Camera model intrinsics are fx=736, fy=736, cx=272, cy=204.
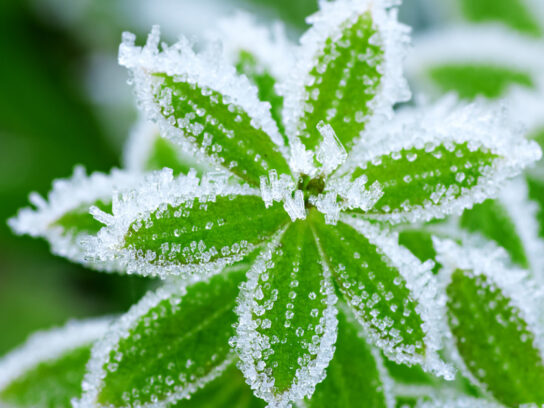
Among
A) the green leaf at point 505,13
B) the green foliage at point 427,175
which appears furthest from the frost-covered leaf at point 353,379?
the green leaf at point 505,13

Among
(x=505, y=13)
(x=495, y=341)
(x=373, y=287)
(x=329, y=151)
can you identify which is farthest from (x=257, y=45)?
(x=505, y=13)

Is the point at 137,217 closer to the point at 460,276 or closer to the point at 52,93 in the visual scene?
the point at 460,276

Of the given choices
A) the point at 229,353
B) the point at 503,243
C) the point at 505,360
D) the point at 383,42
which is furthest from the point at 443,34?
the point at 229,353

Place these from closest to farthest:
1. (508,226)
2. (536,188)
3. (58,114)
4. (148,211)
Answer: (148,211) < (508,226) < (536,188) < (58,114)

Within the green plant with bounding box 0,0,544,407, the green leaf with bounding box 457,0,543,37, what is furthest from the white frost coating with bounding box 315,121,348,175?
the green leaf with bounding box 457,0,543,37

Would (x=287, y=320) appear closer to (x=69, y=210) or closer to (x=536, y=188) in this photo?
(x=69, y=210)

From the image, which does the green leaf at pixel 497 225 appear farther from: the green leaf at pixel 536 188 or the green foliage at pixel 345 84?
the green foliage at pixel 345 84

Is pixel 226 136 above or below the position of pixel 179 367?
above
